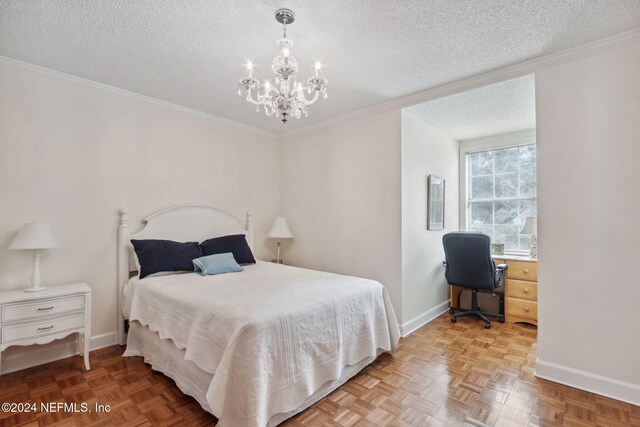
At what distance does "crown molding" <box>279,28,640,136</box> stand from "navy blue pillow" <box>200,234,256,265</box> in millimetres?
1915

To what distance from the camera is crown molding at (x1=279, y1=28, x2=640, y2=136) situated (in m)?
2.15

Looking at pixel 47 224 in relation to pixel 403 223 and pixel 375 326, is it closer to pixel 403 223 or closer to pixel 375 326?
pixel 375 326

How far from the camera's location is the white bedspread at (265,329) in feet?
5.40

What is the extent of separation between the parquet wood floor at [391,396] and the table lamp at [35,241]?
2.44ft

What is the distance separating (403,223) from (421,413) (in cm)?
177

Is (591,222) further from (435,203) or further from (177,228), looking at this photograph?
(177,228)

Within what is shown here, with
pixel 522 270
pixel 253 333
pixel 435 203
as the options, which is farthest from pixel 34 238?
pixel 522 270

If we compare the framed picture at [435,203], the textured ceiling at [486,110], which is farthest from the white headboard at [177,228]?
the textured ceiling at [486,110]

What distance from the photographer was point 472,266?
3.46 metres

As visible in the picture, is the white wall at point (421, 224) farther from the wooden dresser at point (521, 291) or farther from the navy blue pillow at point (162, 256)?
the navy blue pillow at point (162, 256)

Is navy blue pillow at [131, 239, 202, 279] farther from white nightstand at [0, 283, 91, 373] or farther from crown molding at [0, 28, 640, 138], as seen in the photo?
crown molding at [0, 28, 640, 138]

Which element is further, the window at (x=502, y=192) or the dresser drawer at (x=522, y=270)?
the window at (x=502, y=192)

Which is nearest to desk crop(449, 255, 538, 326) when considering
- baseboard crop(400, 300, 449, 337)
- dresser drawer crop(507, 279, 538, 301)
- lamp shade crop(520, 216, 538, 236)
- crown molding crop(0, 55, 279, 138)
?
dresser drawer crop(507, 279, 538, 301)

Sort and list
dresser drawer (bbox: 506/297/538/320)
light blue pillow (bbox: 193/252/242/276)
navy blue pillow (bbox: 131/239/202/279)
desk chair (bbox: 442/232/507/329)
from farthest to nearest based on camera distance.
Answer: dresser drawer (bbox: 506/297/538/320) < desk chair (bbox: 442/232/507/329) < light blue pillow (bbox: 193/252/242/276) < navy blue pillow (bbox: 131/239/202/279)
